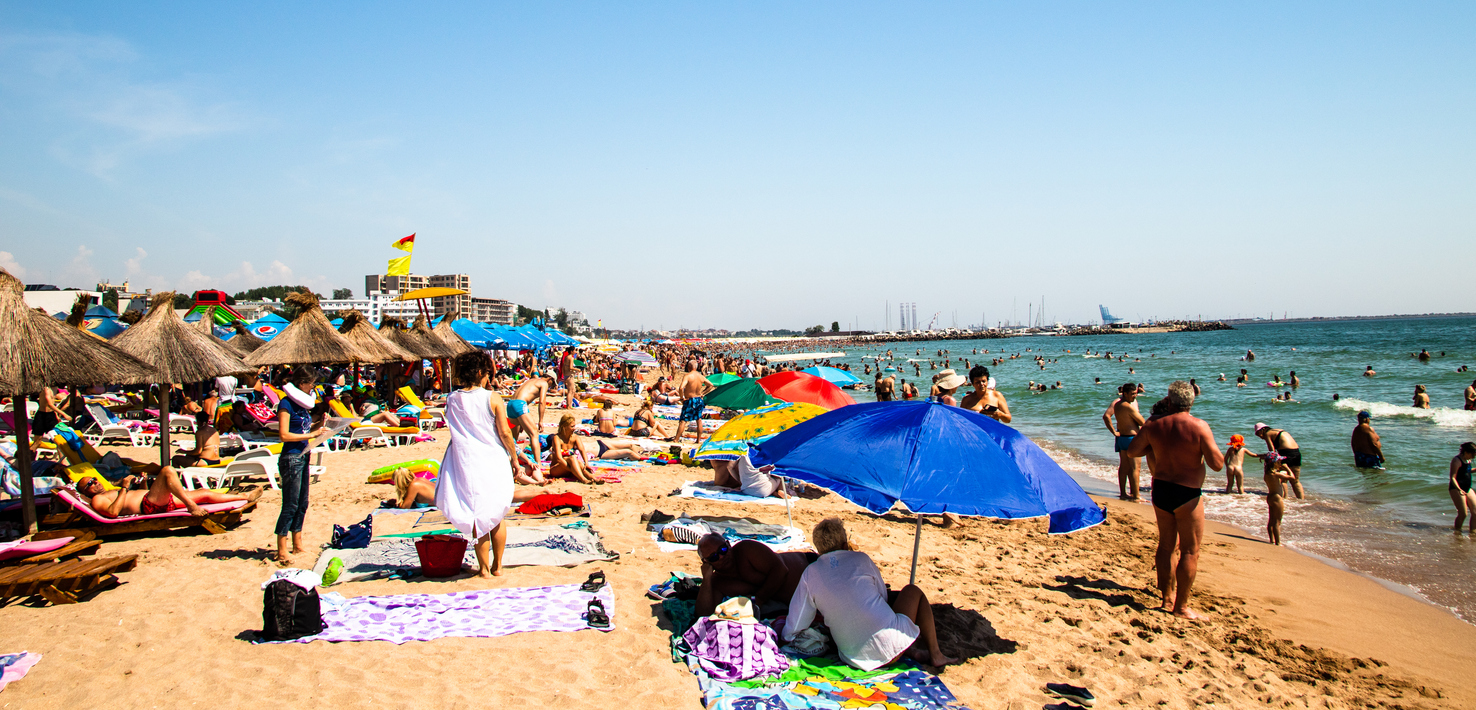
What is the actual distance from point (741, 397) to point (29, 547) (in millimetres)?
6725

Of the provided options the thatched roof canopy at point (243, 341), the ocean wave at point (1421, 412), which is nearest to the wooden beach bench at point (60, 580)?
the thatched roof canopy at point (243, 341)

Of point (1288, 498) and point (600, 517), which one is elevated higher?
point (600, 517)

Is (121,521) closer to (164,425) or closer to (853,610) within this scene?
(164,425)

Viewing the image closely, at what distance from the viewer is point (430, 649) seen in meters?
3.72

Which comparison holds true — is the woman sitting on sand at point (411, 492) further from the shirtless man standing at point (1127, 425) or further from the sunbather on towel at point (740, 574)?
the shirtless man standing at point (1127, 425)

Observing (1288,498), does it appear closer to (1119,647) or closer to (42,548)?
(1119,647)

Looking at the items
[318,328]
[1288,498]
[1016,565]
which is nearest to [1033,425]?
[1288,498]

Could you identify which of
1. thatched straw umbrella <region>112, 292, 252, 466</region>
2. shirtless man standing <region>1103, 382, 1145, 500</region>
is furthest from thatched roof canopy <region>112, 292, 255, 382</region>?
shirtless man standing <region>1103, 382, 1145, 500</region>

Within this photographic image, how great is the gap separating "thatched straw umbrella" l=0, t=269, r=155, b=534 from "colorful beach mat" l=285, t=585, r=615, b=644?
3201 mm

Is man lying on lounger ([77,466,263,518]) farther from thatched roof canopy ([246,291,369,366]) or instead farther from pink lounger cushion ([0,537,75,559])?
thatched roof canopy ([246,291,369,366])

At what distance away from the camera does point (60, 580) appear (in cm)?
431

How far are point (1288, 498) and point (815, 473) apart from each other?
9.77 meters

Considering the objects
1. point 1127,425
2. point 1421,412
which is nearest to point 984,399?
point 1127,425

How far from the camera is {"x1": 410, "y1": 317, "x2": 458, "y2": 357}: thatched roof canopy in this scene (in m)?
16.9
